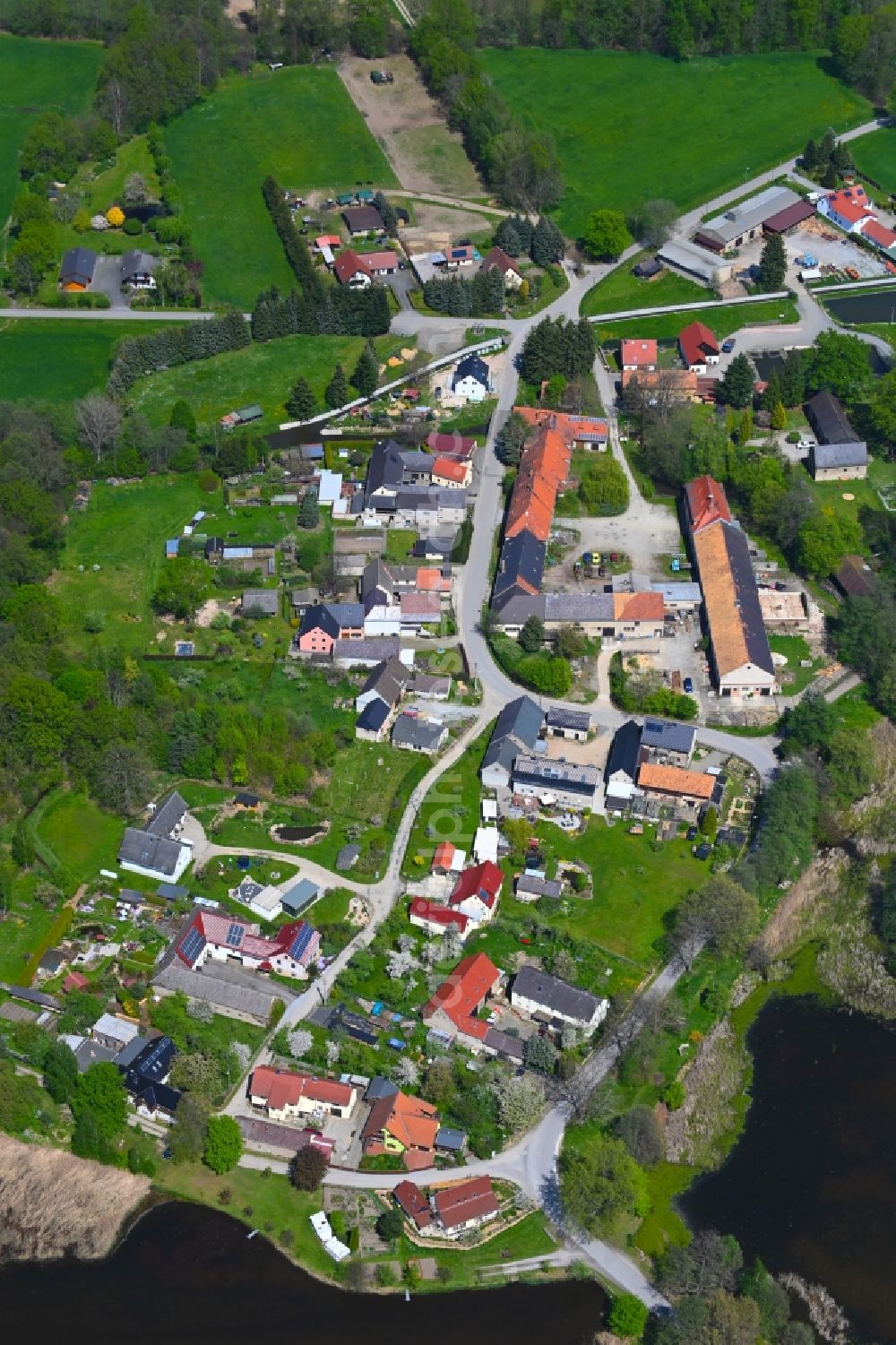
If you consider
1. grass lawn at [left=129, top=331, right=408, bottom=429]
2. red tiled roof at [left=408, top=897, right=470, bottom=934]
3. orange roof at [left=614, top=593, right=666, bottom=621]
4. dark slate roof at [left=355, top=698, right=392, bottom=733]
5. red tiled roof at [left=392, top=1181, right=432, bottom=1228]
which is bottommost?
red tiled roof at [left=392, top=1181, right=432, bottom=1228]

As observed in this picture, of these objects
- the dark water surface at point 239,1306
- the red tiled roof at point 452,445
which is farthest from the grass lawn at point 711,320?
the dark water surface at point 239,1306

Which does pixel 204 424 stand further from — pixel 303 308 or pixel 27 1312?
pixel 27 1312

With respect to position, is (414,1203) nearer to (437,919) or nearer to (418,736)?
(437,919)

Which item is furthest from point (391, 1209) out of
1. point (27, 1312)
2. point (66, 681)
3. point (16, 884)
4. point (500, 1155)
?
point (66, 681)

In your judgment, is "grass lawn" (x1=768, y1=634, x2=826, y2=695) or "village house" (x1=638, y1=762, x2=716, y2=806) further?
"grass lawn" (x1=768, y1=634, x2=826, y2=695)

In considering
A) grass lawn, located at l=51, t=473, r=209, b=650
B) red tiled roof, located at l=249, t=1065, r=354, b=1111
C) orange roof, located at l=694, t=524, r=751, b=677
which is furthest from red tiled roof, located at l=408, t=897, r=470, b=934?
grass lawn, located at l=51, t=473, r=209, b=650

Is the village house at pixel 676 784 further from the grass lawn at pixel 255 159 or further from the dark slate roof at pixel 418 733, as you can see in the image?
the grass lawn at pixel 255 159

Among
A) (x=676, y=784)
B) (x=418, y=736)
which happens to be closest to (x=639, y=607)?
(x=676, y=784)

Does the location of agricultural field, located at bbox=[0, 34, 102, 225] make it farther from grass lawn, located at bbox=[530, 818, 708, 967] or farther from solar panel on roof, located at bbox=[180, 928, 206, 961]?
grass lawn, located at bbox=[530, 818, 708, 967]

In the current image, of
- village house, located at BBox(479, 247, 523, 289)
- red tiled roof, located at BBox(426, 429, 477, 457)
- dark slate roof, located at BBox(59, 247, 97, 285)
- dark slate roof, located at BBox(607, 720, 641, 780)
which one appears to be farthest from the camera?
dark slate roof, located at BBox(59, 247, 97, 285)
